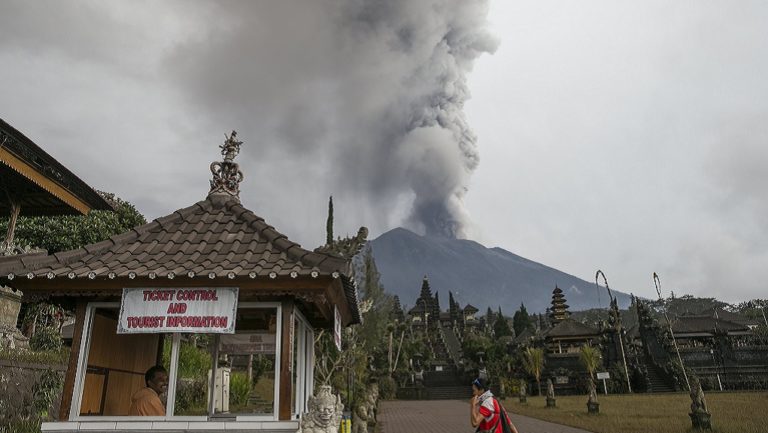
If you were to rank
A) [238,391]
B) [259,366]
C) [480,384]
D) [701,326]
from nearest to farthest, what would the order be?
[480,384]
[238,391]
[259,366]
[701,326]

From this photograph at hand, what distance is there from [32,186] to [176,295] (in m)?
13.5

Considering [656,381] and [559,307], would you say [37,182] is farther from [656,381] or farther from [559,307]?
[559,307]

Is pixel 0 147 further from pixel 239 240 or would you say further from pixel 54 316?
pixel 54 316

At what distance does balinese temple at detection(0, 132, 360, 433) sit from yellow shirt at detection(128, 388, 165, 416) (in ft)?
0.48

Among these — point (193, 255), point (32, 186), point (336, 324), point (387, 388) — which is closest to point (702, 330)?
point (387, 388)

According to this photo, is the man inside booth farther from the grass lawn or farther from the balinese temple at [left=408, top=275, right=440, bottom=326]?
the balinese temple at [left=408, top=275, right=440, bottom=326]

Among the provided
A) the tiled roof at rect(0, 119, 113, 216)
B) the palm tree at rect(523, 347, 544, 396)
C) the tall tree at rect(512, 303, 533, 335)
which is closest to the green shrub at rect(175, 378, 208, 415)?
the tiled roof at rect(0, 119, 113, 216)

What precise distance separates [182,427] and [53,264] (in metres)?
2.89

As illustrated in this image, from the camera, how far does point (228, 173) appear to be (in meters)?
8.46

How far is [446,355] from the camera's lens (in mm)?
58438

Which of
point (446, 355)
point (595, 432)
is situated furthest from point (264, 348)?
point (446, 355)

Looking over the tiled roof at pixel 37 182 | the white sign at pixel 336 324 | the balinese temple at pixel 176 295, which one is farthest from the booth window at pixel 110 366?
the tiled roof at pixel 37 182

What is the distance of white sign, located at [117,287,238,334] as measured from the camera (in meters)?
6.34

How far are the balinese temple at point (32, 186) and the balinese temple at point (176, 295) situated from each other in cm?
947
